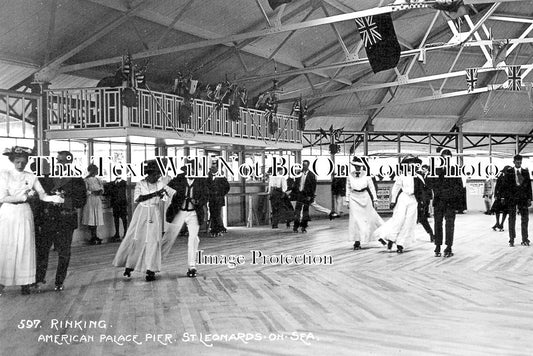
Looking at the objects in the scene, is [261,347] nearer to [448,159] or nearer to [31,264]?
[31,264]

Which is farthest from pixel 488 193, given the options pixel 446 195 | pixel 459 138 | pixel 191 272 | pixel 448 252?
pixel 191 272

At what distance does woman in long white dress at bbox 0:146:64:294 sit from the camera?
6.64 metres

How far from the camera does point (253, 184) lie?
64.0 feet

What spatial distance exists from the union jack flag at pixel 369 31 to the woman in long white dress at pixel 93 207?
6.10 m

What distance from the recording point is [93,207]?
12625 mm

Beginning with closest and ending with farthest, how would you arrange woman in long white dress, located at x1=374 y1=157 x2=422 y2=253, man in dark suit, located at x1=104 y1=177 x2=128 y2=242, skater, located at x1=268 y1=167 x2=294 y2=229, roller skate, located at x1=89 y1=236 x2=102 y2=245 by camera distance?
1. woman in long white dress, located at x1=374 y1=157 x2=422 y2=253
2. roller skate, located at x1=89 y1=236 x2=102 y2=245
3. man in dark suit, located at x1=104 y1=177 x2=128 y2=242
4. skater, located at x1=268 y1=167 x2=294 y2=229

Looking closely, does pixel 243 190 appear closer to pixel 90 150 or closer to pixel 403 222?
pixel 90 150

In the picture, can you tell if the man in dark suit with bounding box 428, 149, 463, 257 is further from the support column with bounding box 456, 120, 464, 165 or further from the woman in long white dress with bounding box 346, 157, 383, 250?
the support column with bounding box 456, 120, 464, 165

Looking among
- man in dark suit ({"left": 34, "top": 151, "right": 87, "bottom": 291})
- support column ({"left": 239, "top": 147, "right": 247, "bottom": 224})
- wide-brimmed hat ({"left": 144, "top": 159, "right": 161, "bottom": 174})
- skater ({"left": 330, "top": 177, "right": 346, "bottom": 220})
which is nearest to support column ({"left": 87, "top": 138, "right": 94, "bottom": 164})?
support column ({"left": 239, "top": 147, "right": 247, "bottom": 224})

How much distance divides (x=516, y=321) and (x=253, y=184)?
14.3 metres

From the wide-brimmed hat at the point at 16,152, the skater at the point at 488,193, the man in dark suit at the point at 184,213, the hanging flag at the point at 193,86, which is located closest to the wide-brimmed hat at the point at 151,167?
the man in dark suit at the point at 184,213

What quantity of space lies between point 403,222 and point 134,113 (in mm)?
5742

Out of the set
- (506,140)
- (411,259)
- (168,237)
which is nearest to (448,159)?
(411,259)

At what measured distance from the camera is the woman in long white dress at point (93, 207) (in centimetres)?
1258
